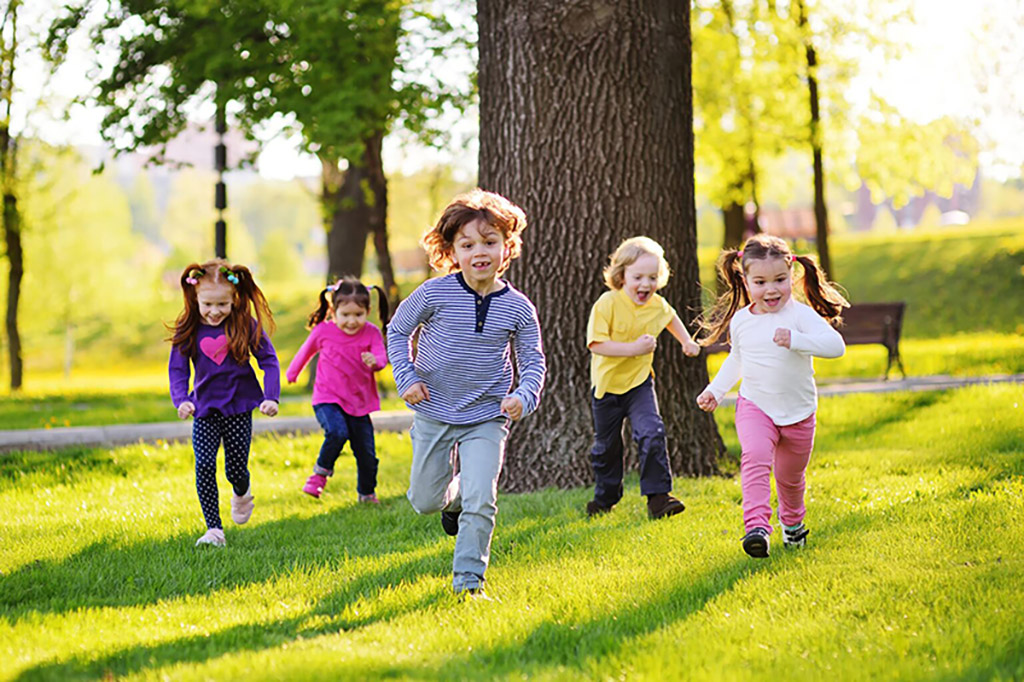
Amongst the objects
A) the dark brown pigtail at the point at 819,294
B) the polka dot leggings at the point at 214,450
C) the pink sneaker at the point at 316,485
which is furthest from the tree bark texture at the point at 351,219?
the dark brown pigtail at the point at 819,294

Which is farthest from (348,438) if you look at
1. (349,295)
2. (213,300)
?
(213,300)

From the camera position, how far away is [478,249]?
5109 millimetres

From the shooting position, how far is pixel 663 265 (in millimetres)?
6785

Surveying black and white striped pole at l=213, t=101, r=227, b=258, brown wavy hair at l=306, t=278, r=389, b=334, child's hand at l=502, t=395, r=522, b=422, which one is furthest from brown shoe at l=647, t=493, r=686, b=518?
black and white striped pole at l=213, t=101, r=227, b=258

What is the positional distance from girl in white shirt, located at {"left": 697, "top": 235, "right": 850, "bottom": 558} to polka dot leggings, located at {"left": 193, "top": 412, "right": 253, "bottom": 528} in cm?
279

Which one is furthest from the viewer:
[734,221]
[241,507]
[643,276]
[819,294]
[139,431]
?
[734,221]

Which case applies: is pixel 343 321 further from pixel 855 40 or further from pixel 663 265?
pixel 855 40

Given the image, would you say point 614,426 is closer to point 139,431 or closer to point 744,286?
point 744,286

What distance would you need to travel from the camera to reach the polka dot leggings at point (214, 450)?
6.37 m

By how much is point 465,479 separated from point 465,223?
3.97 feet

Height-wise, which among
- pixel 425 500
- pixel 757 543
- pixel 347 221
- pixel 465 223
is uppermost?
pixel 347 221

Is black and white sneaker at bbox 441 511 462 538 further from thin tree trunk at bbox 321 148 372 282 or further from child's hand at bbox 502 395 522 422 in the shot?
thin tree trunk at bbox 321 148 372 282

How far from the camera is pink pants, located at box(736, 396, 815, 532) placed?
527 cm

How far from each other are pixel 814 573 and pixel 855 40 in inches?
777
